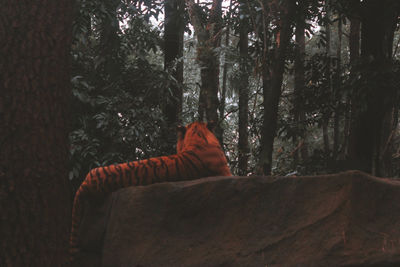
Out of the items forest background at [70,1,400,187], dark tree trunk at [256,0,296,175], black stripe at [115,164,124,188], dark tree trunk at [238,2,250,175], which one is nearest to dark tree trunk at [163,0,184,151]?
forest background at [70,1,400,187]

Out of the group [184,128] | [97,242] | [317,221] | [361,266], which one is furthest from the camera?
[184,128]

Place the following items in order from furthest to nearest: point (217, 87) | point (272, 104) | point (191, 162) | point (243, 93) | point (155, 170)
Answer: point (243, 93) → point (217, 87) → point (272, 104) → point (191, 162) → point (155, 170)

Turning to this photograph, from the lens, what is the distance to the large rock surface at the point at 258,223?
94.8 inches

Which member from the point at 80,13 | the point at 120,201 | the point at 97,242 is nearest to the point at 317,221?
the point at 120,201

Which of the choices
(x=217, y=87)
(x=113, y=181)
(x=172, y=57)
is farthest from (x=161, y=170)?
(x=172, y=57)

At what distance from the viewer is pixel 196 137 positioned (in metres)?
4.16

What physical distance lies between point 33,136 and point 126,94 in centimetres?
412

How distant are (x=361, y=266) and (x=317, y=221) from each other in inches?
13.7

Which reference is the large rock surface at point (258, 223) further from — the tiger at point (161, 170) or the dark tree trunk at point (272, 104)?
the dark tree trunk at point (272, 104)

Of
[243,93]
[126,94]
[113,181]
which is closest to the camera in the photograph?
[113,181]

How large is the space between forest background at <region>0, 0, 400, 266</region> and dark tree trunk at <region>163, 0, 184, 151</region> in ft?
0.10

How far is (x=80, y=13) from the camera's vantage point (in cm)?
611

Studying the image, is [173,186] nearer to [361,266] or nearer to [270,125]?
[361,266]

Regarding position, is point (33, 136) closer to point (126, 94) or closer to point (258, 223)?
point (258, 223)
